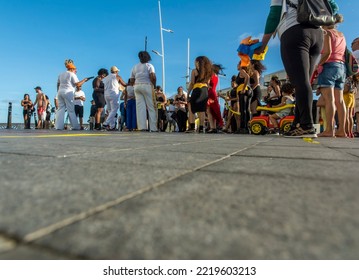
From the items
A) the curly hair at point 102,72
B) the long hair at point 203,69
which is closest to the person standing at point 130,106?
the curly hair at point 102,72

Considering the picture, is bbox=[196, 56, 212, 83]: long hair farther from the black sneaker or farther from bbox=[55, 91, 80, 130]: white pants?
bbox=[55, 91, 80, 130]: white pants

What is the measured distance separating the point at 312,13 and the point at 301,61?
20.4 inches

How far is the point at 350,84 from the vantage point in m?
5.55

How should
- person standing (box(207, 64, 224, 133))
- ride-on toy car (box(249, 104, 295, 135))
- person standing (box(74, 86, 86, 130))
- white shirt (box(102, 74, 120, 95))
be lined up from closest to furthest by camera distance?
ride-on toy car (box(249, 104, 295, 135)) → person standing (box(207, 64, 224, 133)) → white shirt (box(102, 74, 120, 95)) → person standing (box(74, 86, 86, 130))

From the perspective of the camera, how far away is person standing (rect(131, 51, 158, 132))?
676 cm

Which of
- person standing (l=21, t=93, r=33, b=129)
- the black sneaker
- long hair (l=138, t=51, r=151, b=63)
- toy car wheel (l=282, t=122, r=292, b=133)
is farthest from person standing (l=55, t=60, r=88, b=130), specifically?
person standing (l=21, t=93, r=33, b=129)

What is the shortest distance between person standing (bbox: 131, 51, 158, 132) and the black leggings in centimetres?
394

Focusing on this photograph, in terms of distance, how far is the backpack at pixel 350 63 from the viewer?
4656 mm

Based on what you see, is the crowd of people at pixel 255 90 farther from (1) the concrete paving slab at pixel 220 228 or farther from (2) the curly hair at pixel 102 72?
(1) the concrete paving slab at pixel 220 228

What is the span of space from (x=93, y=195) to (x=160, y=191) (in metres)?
0.13

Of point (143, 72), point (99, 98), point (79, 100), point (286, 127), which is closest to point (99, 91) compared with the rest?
point (99, 98)

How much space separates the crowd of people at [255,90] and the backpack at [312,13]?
0.09 meters

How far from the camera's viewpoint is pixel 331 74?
13.8 ft

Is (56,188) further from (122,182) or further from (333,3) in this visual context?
(333,3)
